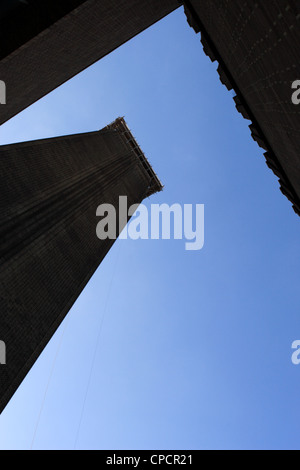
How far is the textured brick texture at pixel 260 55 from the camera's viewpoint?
11781mm

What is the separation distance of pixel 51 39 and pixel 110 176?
1518 inches

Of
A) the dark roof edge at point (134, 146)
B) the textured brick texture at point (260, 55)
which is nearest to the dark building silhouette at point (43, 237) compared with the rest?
the textured brick texture at point (260, 55)

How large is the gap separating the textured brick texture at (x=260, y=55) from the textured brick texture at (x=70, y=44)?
11.6 metres

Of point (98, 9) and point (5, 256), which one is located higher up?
point (98, 9)

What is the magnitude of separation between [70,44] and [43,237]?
2362 centimetres

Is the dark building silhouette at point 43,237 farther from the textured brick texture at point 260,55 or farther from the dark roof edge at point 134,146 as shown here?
the dark roof edge at point 134,146

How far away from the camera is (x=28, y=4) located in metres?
18.4

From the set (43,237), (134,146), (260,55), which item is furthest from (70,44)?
(134,146)

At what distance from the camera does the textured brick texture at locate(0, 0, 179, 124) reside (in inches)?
1175

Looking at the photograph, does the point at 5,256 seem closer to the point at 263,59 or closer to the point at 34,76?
the point at 34,76

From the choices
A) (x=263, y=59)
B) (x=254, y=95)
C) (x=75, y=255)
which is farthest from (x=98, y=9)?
(x=75, y=255)

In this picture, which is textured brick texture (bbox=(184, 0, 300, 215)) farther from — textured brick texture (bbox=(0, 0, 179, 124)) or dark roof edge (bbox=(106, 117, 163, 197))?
dark roof edge (bbox=(106, 117, 163, 197))

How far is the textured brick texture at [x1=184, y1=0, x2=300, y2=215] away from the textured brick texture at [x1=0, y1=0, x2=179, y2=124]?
11.6 metres
